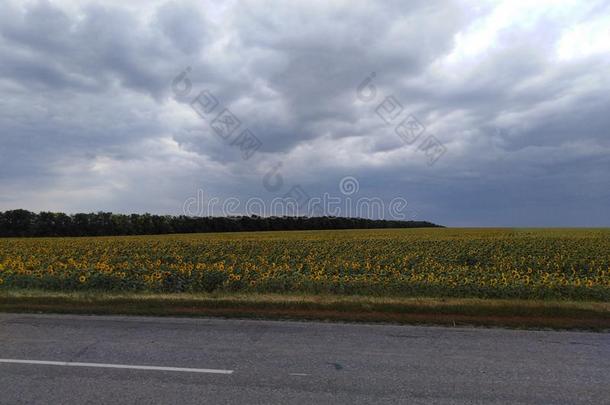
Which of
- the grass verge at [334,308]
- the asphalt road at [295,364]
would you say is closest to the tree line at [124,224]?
the grass verge at [334,308]

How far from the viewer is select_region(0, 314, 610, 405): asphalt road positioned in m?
5.44

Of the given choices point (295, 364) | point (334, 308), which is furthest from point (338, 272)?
point (295, 364)

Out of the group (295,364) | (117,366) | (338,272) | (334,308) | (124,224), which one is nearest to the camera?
(117,366)

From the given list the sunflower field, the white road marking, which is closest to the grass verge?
the sunflower field

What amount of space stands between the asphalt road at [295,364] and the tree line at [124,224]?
5854cm

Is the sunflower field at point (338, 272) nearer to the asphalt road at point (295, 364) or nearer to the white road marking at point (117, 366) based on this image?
the asphalt road at point (295, 364)

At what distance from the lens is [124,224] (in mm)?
65750

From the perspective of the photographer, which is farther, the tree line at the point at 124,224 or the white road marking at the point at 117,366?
the tree line at the point at 124,224

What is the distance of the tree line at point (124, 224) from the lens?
6019 cm

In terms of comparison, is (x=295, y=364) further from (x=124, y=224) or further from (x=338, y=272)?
(x=124, y=224)

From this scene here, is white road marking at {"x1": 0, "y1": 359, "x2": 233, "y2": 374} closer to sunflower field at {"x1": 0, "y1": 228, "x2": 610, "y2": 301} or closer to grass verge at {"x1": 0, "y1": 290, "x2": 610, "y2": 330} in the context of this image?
grass verge at {"x1": 0, "y1": 290, "x2": 610, "y2": 330}

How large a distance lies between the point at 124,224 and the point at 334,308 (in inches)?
2360

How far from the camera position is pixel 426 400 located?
17.4ft

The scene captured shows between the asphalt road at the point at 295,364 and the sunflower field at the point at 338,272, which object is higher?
the sunflower field at the point at 338,272
